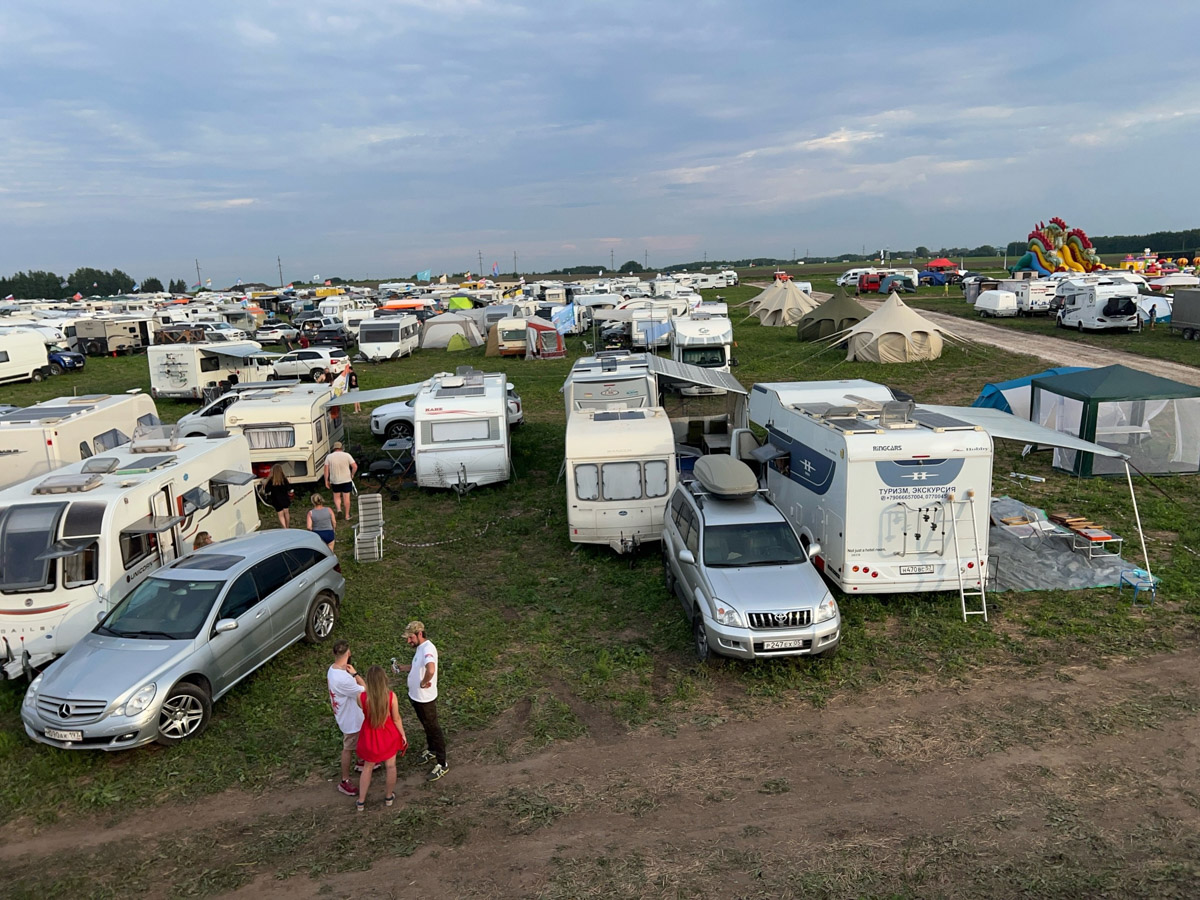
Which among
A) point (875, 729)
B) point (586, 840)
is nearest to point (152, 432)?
point (586, 840)

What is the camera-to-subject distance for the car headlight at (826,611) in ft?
29.8

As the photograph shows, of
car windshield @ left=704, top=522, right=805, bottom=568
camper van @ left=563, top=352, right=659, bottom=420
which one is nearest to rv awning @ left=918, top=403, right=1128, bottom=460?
car windshield @ left=704, top=522, right=805, bottom=568

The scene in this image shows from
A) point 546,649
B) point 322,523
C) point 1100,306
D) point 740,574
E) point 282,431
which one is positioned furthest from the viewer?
point 1100,306

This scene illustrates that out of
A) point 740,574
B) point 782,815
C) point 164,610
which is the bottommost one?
point 782,815

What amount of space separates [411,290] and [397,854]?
251 ft

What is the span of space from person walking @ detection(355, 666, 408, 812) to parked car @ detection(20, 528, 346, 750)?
92.0 inches

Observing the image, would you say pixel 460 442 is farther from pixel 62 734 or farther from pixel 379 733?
pixel 379 733

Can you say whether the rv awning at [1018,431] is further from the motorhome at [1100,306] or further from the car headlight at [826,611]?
the motorhome at [1100,306]

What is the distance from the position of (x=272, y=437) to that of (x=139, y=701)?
30.8ft

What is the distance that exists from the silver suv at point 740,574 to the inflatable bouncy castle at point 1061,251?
62.8 m

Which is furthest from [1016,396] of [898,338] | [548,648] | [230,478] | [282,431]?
[230,478]

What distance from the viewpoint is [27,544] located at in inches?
371

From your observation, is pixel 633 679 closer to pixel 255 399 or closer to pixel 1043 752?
pixel 1043 752

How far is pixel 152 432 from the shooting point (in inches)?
507
